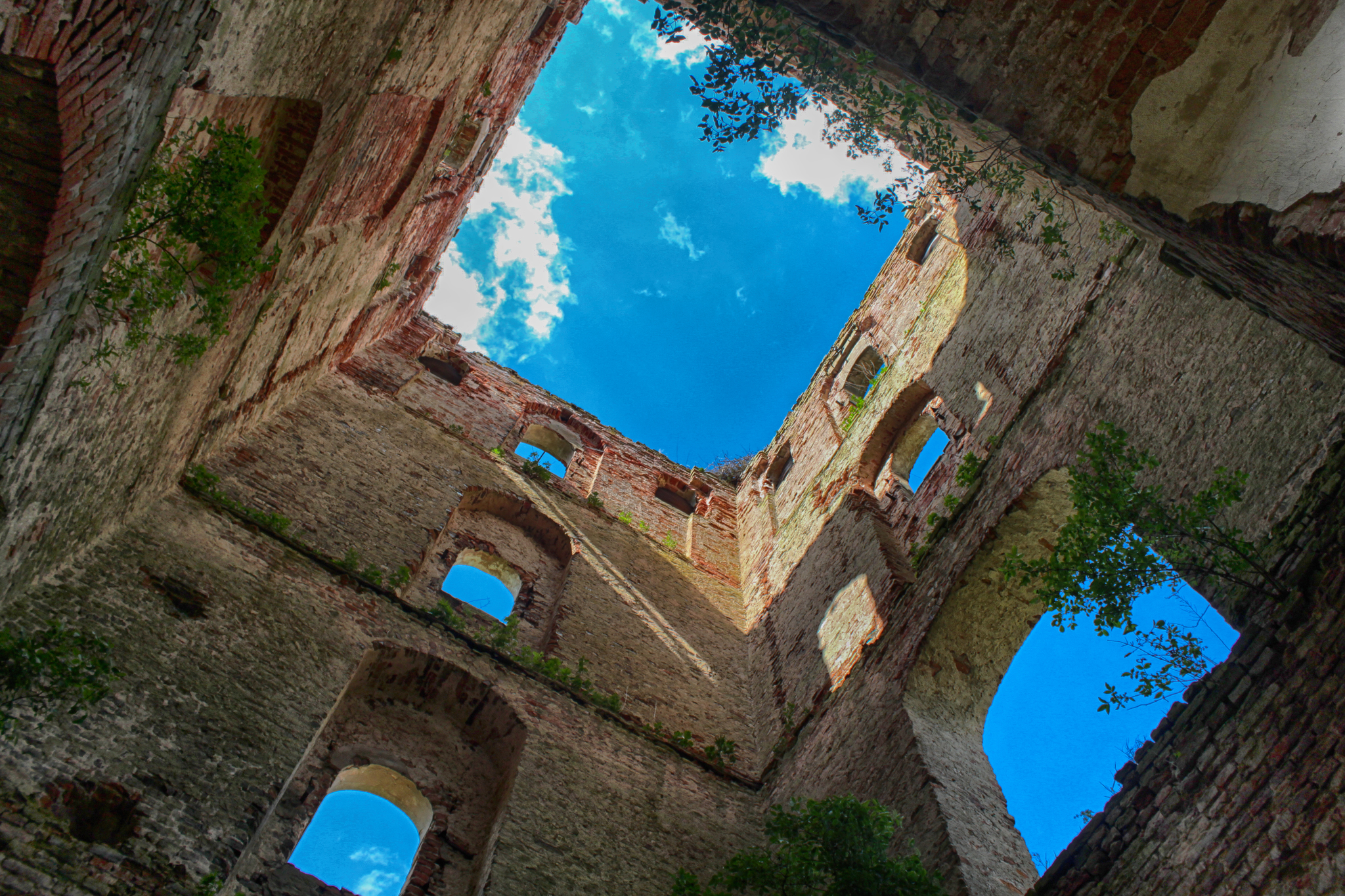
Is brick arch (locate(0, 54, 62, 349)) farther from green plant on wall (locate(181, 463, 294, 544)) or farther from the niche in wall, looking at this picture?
green plant on wall (locate(181, 463, 294, 544))

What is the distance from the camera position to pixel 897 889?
4.69 m

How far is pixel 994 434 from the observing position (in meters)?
7.87

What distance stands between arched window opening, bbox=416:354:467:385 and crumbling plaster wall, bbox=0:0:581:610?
1347 mm

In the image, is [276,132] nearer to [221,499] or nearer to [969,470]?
[221,499]

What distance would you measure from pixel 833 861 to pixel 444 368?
9.82m

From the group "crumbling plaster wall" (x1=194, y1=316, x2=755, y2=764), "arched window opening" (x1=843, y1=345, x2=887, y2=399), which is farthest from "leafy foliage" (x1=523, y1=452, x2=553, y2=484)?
"arched window opening" (x1=843, y1=345, x2=887, y2=399)

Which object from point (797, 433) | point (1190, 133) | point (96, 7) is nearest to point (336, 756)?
point (96, 7)

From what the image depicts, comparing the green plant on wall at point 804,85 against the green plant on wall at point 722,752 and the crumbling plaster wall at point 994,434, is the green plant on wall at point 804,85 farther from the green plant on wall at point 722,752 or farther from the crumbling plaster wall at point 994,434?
the green plant on wall at point 722,752

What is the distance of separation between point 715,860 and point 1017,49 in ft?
20.2

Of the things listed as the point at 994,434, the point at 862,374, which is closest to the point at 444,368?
the point at 862,374

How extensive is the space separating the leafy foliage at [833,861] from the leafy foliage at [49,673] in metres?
3.71

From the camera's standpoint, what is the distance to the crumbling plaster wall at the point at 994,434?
4.95m

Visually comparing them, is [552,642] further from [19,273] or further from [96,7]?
[96,7]

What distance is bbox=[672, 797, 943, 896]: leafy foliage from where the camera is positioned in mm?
4723
